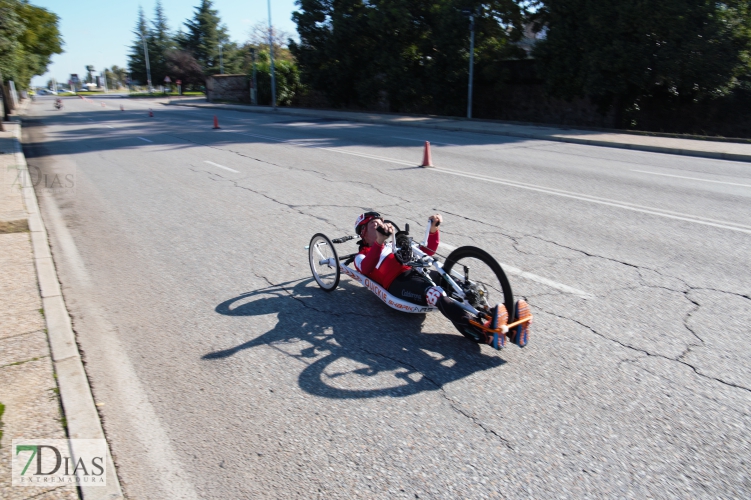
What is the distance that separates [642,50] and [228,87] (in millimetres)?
38380

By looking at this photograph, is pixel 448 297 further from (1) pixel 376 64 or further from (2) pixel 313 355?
(1) pixel 376 64

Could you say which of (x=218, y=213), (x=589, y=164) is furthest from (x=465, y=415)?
(x=589, y=164)

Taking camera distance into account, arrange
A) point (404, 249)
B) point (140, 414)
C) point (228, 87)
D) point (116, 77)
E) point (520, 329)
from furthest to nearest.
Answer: point (116, 77), point (228, 87), point (404, 249), point (520, 329), point (140, 414)

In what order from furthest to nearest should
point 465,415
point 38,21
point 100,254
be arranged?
point 38,21 → point 100,254 → point 465,415

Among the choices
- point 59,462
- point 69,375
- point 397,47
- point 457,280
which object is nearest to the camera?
point 59,462

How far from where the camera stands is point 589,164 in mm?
13219

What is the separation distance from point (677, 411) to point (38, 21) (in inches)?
1534

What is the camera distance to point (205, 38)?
7544cm

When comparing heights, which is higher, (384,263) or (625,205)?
(384,263)

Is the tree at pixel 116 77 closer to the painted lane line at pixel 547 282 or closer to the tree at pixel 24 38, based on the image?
the tree at pixel 24 38

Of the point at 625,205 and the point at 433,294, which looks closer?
the point at 433,294

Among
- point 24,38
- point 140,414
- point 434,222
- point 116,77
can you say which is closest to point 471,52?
point 24,38

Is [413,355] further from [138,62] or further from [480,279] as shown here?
[138,62]

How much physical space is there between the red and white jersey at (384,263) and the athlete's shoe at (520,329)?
42.3 inches
